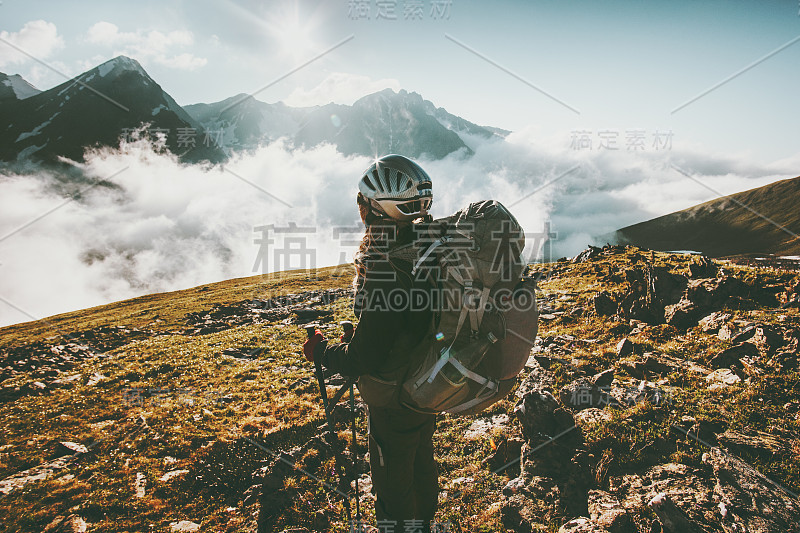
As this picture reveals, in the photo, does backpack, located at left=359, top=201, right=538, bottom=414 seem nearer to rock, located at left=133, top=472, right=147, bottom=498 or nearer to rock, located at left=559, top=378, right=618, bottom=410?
rock, located at left=559, top=378, right=618, bottom=410

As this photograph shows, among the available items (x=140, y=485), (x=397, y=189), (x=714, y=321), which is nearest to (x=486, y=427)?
(x=397, y=189)

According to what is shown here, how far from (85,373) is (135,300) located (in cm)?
6274

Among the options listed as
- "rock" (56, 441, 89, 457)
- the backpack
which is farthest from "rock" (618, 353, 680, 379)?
"rock" (56, 441, 89, 457)

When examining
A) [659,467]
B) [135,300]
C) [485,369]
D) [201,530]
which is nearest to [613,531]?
[659,467]

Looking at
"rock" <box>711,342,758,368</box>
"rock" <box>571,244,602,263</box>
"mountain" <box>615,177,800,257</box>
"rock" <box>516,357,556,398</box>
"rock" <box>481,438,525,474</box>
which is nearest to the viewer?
"rock" <box>481,438,525,474</box>

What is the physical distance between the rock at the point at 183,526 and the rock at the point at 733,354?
12682 millimetres

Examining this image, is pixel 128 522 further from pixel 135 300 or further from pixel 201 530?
pixel 135 300

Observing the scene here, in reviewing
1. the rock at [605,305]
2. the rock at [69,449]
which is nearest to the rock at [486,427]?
the rock at [605,305]

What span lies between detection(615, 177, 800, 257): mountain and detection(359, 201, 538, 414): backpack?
Answer: 7599 inches

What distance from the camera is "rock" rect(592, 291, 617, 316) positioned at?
589 inches

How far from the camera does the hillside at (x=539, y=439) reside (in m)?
5.47

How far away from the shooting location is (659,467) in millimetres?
5812

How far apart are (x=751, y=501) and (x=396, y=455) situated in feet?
16.5

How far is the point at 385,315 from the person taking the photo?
3492 mm
